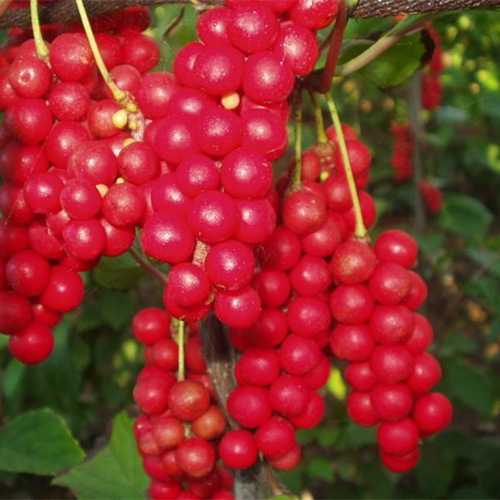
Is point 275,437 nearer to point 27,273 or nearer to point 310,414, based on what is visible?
point 310,414

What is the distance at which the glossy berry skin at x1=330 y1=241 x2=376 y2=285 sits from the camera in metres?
0.80

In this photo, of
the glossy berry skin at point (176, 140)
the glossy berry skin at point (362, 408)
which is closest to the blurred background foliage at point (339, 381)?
the glossy berry skin at point (362, 408)

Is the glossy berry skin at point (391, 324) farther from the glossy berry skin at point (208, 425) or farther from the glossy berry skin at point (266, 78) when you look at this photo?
the glossy berry skin at point (266, 78)

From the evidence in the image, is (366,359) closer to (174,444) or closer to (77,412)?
(174,444)

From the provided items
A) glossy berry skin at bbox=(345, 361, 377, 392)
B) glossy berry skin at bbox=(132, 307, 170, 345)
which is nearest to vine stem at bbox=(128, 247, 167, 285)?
glossy berry skin at bbox=(132, 307, 170, 345)

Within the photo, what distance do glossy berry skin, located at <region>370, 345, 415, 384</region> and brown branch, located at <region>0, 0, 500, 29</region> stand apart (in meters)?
0.36

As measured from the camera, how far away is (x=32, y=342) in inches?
29.5

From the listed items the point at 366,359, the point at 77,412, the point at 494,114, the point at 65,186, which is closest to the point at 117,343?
the point at 77,412

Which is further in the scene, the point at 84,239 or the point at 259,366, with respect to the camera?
the point at 259,366

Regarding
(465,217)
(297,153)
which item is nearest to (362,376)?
(297,153)

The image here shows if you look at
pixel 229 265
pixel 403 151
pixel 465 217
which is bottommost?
pixel 465 217

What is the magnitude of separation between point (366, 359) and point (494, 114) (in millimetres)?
1456

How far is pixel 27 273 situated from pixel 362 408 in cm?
42

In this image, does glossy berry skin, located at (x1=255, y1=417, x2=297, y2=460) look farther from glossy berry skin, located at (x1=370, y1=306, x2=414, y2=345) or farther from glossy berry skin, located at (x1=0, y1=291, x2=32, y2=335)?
glossy berry skin, located at (x1=0, y1=291, x2=32, y2=335)
